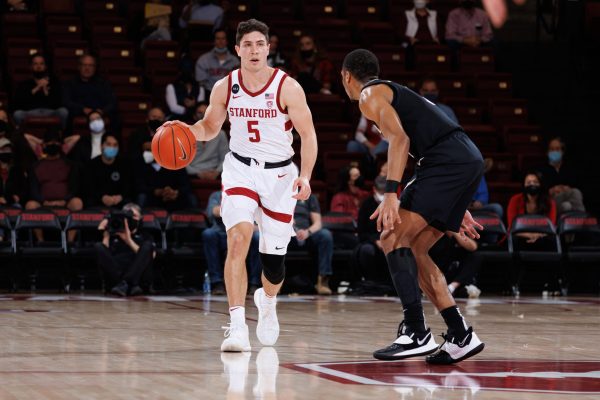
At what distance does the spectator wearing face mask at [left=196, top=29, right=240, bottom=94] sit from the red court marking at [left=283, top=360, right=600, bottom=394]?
10.2 metres

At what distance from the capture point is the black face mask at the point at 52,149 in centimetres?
1326

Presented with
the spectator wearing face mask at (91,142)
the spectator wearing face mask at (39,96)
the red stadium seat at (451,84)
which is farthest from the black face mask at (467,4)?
the spectator wearing face mask at (39,96)

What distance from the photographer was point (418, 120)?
6047 mm

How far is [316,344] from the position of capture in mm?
6977

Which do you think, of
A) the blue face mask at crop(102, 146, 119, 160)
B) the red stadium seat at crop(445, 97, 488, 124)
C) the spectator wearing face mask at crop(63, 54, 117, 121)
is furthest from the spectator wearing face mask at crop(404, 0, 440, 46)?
the blue face mask at crop(102, 146, 119, 160)

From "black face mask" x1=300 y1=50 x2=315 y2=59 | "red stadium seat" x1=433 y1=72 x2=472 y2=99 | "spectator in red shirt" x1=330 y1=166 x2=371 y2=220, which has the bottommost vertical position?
"spectator in red shirt" x1=330 y1=166 x2=371 y2=220

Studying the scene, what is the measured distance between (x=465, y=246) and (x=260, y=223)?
602 centimetres

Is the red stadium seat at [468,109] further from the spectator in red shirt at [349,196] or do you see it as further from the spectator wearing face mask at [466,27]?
the spectator in red shirt at [349,196]

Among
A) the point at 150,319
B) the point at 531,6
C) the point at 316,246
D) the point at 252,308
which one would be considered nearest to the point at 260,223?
the point at 150,319

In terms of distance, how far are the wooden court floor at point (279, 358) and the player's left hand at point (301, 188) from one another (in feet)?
3.05

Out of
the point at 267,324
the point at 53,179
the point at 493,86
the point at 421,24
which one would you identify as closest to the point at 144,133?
the point at 53,179

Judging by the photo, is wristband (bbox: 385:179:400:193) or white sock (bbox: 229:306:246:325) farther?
white sock (bbox: 229:306:246:325)

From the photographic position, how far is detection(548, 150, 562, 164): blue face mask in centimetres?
1484

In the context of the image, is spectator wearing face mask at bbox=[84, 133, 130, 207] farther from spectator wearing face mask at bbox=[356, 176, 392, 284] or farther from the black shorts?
the black shorts
